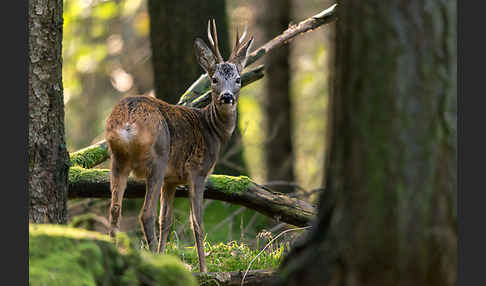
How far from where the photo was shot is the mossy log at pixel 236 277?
561cm

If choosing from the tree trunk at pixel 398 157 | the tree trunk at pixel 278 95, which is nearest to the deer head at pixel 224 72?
the tree trunk at pixel 398 157

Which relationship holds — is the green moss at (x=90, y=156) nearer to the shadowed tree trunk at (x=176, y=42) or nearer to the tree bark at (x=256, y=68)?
the tree bark at (x=256, y=68)

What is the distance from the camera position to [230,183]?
7.10 m

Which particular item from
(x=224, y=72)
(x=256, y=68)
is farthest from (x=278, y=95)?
(x=224, y=72)

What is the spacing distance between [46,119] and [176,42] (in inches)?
193

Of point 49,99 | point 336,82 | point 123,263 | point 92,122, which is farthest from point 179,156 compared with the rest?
point 92,122

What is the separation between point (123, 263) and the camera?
3.88 m

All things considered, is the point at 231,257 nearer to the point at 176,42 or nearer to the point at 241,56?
the point at 241,56

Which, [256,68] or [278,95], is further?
[278,95]

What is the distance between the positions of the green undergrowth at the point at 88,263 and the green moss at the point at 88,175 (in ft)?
9.80

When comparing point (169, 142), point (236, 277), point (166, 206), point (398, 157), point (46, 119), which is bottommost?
point (236, 277)

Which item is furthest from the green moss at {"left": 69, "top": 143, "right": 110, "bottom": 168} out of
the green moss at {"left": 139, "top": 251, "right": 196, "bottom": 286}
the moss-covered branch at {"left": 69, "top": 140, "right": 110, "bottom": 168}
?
the green moss at {"left": 139, "top": 251, "right": 196, "bottom": 286}

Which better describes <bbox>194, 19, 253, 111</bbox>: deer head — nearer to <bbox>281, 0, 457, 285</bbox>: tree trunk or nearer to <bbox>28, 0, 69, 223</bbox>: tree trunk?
<bbox>28, 0, 69, 223</bbox>: tree trunk

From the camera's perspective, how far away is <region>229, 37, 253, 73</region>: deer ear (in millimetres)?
7723
